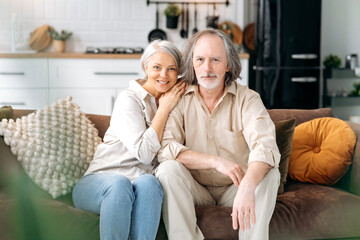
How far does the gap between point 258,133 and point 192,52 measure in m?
0.41

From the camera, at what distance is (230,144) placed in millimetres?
1628

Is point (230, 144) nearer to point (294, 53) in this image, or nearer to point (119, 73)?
point (119, 73)

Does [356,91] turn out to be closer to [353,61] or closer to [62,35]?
[353,61]

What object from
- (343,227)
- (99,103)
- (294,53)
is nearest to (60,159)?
(343,227)

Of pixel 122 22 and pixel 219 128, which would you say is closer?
pixel 219 128

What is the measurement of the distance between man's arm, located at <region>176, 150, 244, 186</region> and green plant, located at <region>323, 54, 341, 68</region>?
2.98 metres

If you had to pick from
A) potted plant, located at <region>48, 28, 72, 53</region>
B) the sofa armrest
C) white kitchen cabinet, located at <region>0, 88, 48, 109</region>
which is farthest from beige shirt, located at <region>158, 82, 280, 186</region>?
potted plant, located at <region>48, 28, 72, 53</region>

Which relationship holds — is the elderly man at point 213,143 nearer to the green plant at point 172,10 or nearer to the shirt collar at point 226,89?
the shirt collar at point 226,89

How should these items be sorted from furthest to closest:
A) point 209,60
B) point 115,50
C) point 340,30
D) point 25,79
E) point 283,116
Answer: point 340,30 → point 115,50 → point 283,116 → point 209,60 → point 25,79

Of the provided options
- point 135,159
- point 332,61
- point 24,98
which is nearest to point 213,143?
point 135,159

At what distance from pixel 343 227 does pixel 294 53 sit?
2395 millimetres

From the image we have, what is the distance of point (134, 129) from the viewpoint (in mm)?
1536

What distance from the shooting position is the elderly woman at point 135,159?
133 cm

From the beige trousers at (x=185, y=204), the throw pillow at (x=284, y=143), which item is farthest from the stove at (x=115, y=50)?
the beige trousers at (x=185, y=204)
